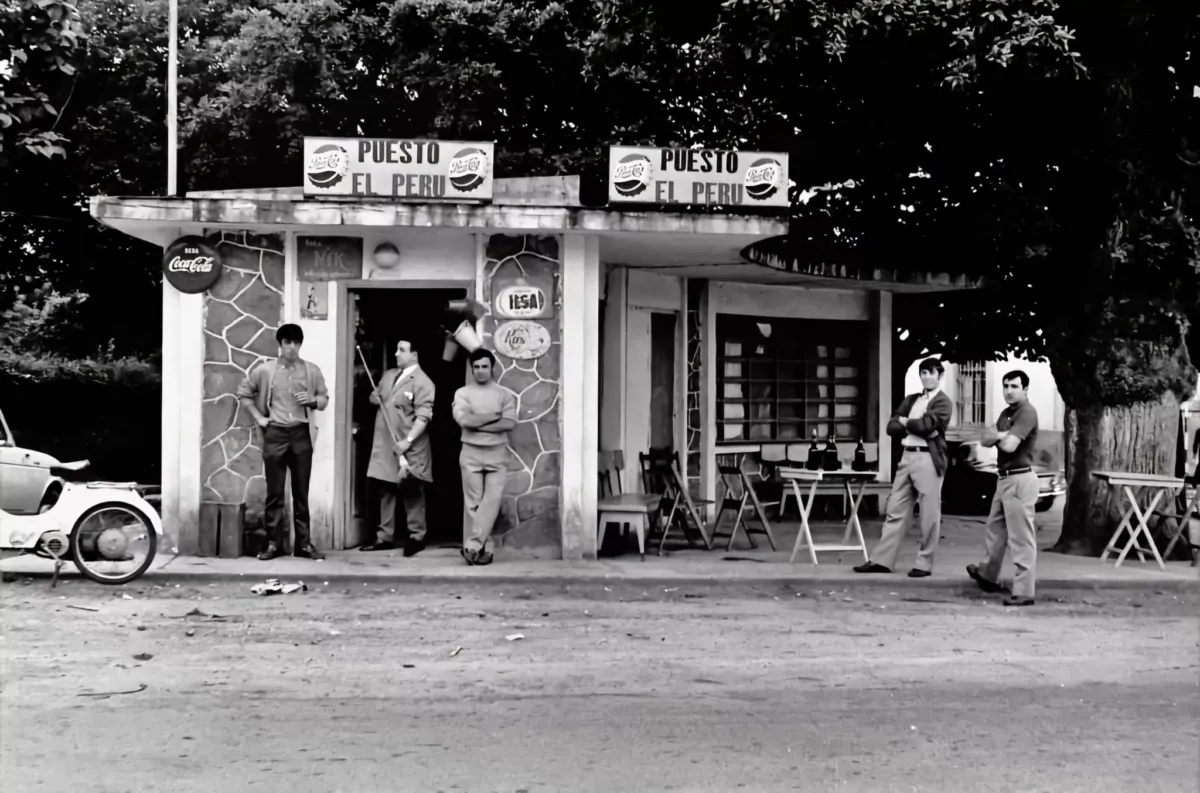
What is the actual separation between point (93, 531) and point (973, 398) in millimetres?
27211

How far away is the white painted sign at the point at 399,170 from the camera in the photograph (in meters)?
10.5

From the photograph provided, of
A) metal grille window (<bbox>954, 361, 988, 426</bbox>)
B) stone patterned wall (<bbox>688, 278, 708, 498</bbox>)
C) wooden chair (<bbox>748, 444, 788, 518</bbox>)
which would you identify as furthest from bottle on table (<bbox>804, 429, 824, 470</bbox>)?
metal grille window (<bbox>954, 361, 988, 426</bbox>)

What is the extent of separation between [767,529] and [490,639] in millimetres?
4617

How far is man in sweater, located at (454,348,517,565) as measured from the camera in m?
10.5

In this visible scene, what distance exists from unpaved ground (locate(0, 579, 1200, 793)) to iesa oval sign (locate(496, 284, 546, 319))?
279 centimetres

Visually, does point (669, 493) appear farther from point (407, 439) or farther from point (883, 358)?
point (883, 358)

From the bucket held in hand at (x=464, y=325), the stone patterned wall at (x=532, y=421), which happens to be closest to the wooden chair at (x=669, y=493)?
the stone patterned wall at (x=532, y=421)

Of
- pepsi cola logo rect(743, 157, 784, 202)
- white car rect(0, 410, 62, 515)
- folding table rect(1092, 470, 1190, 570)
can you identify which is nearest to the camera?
white car rect(0, 410, 62, 515)

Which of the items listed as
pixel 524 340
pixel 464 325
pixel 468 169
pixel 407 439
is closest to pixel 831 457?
pixel 524 340

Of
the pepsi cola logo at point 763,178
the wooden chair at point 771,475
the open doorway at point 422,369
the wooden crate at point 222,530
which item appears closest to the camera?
the wooden crate at point 222,530

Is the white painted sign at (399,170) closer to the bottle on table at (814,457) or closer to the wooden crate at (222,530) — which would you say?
the wooden crate at (222,530)

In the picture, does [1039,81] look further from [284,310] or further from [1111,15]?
[284,310]

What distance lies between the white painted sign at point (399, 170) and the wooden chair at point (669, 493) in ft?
11.2

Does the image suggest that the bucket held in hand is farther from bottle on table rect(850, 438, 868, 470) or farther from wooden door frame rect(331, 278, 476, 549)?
bottle on table rect(850, 438, 868, 470)
